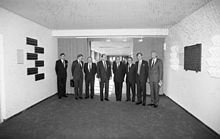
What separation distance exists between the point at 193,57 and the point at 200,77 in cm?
57

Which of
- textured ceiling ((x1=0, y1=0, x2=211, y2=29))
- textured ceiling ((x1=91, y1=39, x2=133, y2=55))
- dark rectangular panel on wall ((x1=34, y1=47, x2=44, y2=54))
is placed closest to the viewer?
textured ceiling ((x1=0, y1=0, x2=211, y2=29))

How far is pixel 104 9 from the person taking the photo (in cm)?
368

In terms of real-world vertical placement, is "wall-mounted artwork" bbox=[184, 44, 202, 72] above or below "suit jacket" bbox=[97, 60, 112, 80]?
above

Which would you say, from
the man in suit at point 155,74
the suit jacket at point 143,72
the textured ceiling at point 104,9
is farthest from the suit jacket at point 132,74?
the textured ceiling at point 104,9

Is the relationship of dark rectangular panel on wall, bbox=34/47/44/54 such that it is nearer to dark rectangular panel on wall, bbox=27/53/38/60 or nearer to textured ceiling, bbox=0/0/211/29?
dark rectangular panel on wall, bbox=27/53/38/60

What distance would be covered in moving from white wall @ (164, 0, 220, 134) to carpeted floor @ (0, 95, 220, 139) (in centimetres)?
29

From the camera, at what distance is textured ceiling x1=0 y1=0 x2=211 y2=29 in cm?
323

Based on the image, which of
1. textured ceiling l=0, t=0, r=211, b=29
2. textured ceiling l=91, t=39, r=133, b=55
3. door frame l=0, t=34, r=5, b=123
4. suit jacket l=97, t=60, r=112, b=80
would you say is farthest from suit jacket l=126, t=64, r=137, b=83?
door frame l=0, t=34, r=5, b=123

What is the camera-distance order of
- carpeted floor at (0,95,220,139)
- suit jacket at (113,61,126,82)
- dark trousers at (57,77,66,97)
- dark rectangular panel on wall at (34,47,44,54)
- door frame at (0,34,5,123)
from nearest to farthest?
carpeted floor at (0,95,220,139), door frame at (0,34,5,123), dark rectangular panel on wall at (34,47,44,54), suit jacket at (113,61,126,82), dark trousers at (57,77,66,97)

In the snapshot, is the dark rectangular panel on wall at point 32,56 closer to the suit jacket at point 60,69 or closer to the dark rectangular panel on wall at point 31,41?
the dark rectangular panel on wall at point 31,41

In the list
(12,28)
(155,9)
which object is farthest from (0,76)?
(155,9)

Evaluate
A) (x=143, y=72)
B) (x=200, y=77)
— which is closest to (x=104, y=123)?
(x=143, y=72)

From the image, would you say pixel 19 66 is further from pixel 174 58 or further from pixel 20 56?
pixel 174 58

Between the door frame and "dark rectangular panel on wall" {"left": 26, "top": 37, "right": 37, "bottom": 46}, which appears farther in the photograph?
"dark rectangular panel on wall" {"left": 26, "top": 37, "right": 37, "bottom": 46}
